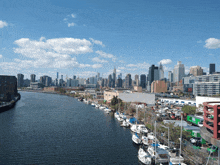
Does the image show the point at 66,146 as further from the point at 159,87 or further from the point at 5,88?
the point at 159,87

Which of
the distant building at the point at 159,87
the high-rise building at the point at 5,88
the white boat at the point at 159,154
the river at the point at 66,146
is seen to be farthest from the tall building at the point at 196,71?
the white boat at the point at 159,154

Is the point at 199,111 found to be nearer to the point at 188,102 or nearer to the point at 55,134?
the point at 188,102

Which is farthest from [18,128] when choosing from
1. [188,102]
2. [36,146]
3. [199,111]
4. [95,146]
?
[188,102]

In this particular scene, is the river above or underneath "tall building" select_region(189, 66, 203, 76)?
underneath

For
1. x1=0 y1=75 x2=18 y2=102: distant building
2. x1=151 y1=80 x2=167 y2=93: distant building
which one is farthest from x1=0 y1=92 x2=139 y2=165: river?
x1=151 y1=80 x2=167 y2=93: distant building

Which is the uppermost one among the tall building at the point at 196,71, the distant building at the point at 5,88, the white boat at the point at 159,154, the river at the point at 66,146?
the tall building at the point at 196,71

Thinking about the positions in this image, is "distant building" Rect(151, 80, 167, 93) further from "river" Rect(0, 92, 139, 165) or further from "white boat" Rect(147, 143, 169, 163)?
"white boat" Rect(147, 143, 169, 163)

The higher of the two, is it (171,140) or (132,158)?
(171,140)

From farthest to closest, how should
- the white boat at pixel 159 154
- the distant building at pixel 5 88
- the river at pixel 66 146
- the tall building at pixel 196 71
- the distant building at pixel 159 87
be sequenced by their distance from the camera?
the tall building at pixel 196 71 → the distant building at pixel 159 87 → the distant building at pixel 5 88 → the river at pixel 66 146 → the white boat at pixel 159 154

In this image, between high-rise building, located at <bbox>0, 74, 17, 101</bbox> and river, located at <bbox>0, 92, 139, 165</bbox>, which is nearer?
river, located at <bbox>0, 92, 139, 165</bbox>

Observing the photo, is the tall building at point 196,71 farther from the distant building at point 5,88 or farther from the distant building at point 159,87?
the distant building at point 5,88

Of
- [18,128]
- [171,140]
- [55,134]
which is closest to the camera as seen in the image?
[171,140]
